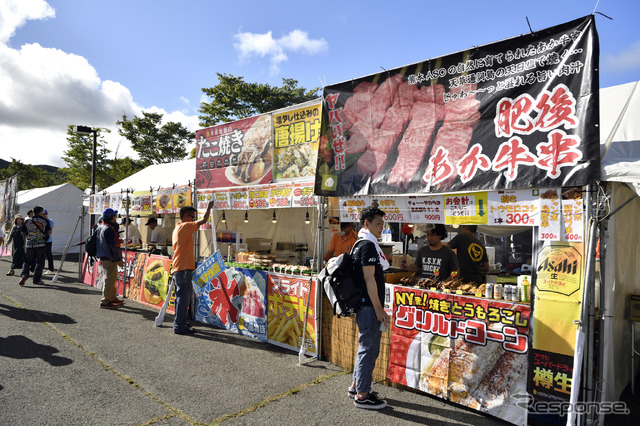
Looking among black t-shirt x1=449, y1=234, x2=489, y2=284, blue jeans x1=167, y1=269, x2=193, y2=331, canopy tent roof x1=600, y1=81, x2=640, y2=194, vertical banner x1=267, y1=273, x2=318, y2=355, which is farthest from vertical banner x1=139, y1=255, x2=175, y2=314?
canopy tent roof x1=600, y1=81, x2=640, y2=194

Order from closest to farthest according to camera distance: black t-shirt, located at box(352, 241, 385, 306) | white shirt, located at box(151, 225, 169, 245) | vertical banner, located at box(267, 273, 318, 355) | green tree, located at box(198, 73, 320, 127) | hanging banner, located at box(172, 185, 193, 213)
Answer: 1. black t-shirt, located at box(352, 241, 385, 306)
2. vertical banner, located at box(267, 273, 318, 355)
3. hanging banner, located at box(172, 185, 193, 213)
4. white shirt, located at box(151, 225, 169, 245)
5. green tree, located at box(198, 73, 320, 127)

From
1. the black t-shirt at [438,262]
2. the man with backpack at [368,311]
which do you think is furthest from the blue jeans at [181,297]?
the black t-shirt at [438,262]

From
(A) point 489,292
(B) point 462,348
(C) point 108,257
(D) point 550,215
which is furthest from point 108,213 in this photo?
(D) point 550,215

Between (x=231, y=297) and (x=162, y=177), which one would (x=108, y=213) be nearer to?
(x=162, y=177)

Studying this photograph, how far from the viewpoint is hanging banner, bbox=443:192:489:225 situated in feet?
12.8

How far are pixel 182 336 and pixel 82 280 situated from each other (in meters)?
7.06

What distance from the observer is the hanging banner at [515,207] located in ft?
11.7

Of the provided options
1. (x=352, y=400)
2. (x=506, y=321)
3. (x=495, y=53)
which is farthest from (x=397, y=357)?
(x=495, y=53)

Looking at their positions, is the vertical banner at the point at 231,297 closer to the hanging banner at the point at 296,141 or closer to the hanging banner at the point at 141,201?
the hanging banner at the point at 296,141

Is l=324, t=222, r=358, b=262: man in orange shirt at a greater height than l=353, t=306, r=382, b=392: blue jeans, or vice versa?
l=324, t=222, r=358, b=262: man in orange shirt

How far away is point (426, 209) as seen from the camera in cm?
438

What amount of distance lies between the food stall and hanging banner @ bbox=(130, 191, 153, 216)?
6.15 metres

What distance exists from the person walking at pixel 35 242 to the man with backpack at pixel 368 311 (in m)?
10.4

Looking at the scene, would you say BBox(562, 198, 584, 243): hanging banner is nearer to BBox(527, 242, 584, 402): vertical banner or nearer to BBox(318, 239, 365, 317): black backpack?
BBox(527, 242, 584, 402): vertical banner
